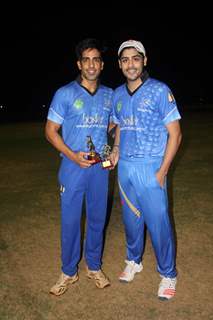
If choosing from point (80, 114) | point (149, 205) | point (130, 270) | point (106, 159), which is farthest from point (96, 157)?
point (130, 270)

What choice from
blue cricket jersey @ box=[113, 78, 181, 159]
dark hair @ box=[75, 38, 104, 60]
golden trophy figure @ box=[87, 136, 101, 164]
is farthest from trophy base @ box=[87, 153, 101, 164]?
dark hair @ box=[75, 38, 104, 60]

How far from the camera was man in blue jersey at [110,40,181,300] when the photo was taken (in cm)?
349

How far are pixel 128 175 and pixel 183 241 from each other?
5.94 feet

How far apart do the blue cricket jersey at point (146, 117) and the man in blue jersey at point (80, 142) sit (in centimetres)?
22

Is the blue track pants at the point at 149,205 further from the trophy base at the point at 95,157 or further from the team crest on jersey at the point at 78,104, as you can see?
the team crest on jersey at the point at 78,104

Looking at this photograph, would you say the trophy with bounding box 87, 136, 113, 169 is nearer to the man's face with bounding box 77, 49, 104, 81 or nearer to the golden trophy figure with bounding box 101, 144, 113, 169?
the golden trophy figure with bounding box 101, 144, 113, 169

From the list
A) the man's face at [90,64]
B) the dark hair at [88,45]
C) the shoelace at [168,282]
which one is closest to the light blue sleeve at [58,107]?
the man's face at [90,64]

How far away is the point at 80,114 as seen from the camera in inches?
142

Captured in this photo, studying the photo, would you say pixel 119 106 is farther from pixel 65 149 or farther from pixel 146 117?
pixel 65 149

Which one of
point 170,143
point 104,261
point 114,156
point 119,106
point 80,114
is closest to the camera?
point 170,143

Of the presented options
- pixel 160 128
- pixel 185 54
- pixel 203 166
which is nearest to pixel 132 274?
pixel 160 128

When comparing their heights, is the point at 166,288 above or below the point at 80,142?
below

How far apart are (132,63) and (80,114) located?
67 cm

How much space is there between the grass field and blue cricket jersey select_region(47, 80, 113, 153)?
58.0 inches
